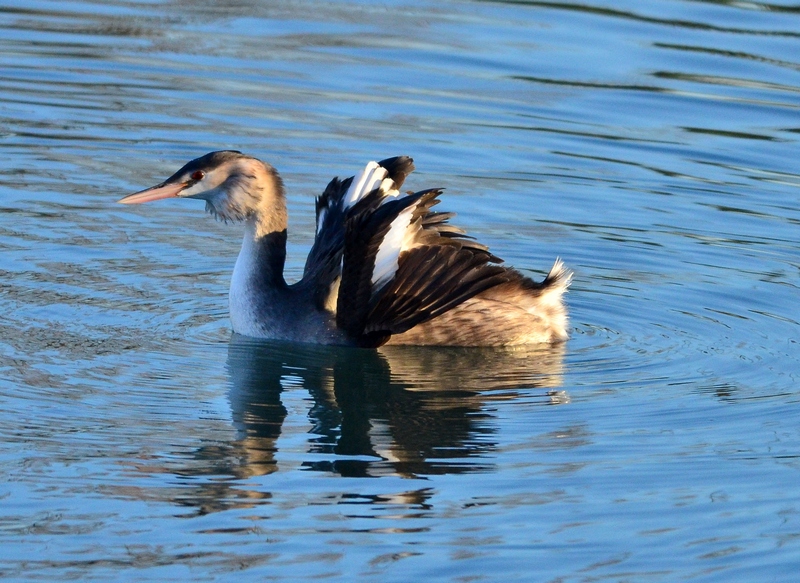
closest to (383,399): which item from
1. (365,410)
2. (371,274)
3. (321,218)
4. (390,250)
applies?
(365,410)

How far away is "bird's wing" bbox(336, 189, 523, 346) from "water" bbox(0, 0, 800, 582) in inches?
13.3

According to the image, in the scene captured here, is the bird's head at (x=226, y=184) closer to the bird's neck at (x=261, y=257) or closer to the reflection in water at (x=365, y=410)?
the bird's neck at (x=261, y=257)

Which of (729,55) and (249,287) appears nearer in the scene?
(249,287)

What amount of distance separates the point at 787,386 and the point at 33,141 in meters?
7.29

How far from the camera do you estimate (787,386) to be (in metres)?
8.45

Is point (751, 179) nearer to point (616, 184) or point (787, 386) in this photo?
point (616, 184)

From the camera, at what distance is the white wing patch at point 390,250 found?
8672 mm

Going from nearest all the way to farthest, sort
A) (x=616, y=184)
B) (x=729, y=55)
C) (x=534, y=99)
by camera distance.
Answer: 1. (x=616, y=184)
2. (x=534, y=99)
3. (x=729, y=55)

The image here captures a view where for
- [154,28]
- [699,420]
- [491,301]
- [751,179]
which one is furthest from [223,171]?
[154,28]

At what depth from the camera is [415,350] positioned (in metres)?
9.33

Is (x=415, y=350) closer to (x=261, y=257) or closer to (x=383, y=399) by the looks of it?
(x=383, y=399)

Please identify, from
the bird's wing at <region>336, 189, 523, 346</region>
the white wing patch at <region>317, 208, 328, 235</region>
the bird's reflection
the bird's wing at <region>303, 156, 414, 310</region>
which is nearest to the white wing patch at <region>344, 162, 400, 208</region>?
the bird's wing at <region>303, 156, 414, 310</region>

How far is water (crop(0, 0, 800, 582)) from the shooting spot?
6.43 metres

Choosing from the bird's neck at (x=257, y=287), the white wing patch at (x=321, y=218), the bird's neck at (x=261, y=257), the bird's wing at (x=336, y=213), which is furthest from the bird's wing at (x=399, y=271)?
the white wing patch at (x=321, y=218)
